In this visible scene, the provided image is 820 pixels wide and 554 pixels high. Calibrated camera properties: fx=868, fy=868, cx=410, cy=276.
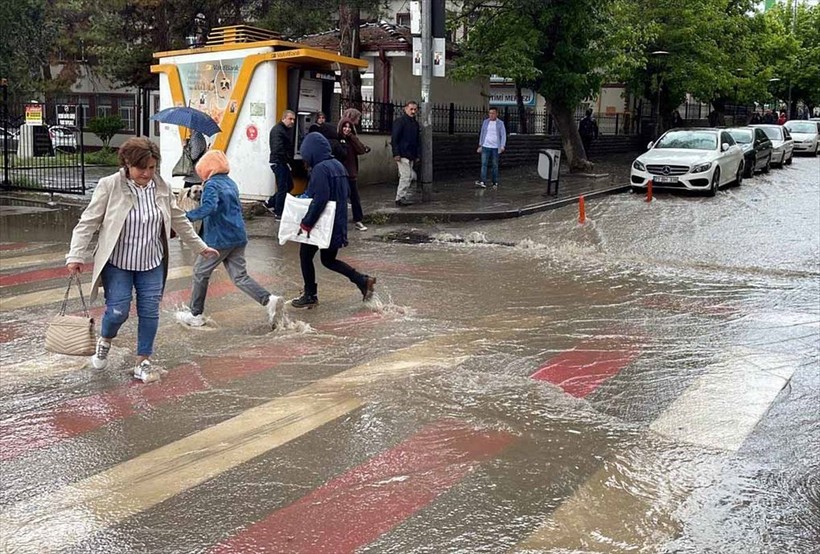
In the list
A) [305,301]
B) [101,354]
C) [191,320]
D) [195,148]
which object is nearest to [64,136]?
[195,148]

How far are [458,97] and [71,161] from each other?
1203 centimetres

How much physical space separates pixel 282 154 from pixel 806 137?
28010 millimetres

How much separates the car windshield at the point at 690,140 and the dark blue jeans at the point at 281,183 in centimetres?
983

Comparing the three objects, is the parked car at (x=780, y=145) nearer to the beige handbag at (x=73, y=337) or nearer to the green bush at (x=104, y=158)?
the green bush at (x=104, y=158)

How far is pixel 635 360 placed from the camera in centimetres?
703

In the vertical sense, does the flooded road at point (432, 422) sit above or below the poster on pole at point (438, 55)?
below

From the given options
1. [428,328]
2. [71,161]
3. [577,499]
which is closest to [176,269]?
[428,328]

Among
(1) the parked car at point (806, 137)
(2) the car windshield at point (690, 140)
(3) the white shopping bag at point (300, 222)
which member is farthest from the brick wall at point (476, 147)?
(3) the white shopping bag at point (300, 222)

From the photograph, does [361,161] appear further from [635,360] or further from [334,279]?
[635,360]

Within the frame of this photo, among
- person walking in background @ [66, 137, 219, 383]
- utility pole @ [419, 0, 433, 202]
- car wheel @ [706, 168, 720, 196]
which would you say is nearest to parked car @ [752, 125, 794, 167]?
car wheel @ [706, 168, 720, 196]

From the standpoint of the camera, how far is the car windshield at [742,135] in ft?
77.9

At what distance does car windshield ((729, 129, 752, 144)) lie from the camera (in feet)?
77.9

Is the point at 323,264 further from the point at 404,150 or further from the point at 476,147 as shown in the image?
the point at 476,147

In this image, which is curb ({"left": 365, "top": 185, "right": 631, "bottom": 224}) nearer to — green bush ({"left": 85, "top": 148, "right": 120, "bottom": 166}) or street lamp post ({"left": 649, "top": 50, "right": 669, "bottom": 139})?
green bush ({"left": 85, "top": 148, "right": 120, "bottom": 166})
